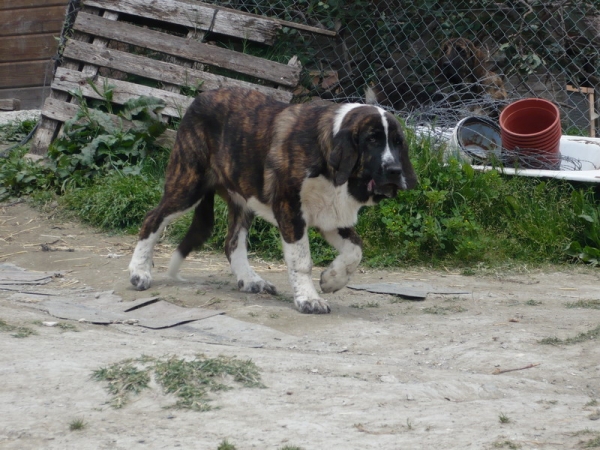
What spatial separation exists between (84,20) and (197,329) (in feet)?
17.8

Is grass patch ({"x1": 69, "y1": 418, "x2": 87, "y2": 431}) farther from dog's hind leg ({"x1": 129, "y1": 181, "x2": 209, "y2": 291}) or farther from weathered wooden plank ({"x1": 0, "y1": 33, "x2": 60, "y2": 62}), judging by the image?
weathered wooden plank ({"x1": 0, "y1": 33, "x2": 60, "y2": 62})

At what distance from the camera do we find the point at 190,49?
950 cm

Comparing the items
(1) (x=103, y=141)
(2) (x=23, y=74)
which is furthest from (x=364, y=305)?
(2) (x=23, y=74)

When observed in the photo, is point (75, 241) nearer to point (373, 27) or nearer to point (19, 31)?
point (373, 27)

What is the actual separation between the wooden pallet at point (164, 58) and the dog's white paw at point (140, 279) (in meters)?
3.04

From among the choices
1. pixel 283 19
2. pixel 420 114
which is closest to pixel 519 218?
pixel 420 114

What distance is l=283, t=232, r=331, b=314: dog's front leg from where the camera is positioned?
583cm

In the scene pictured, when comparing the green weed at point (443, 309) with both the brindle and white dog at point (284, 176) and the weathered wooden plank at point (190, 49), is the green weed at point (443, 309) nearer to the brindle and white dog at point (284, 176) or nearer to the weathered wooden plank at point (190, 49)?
the brindle and white dog at point (284, 176)

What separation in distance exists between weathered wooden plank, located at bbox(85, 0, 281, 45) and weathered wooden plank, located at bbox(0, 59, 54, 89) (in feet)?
12.1

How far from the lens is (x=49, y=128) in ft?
32.6

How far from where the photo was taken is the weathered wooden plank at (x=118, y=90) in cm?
938

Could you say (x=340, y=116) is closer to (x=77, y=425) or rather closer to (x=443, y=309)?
(x=443, y=309)

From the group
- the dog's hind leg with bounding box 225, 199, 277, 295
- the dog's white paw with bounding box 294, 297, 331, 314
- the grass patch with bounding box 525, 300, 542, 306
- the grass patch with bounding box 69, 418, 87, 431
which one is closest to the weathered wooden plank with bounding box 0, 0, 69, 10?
the dog's hind leg with bounding box 225, 199, 277, 295

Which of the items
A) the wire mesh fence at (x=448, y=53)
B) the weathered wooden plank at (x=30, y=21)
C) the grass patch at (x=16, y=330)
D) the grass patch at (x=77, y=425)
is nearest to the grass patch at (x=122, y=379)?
the grass patch at (x=77, y=425)
